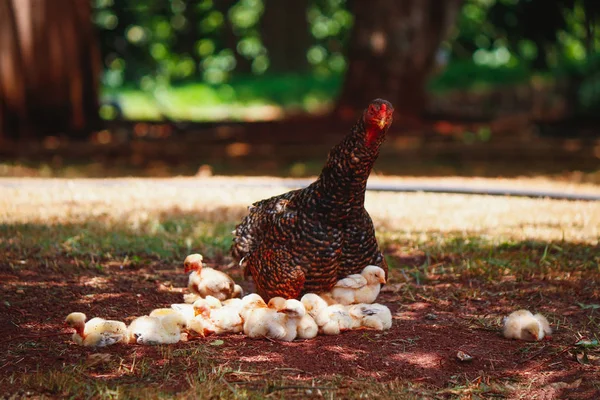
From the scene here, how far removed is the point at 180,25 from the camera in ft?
103


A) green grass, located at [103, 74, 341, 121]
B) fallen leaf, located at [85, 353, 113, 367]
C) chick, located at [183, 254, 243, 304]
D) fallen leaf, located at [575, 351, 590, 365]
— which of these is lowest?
fallen leaf, located at [575, 351, 590, 365]

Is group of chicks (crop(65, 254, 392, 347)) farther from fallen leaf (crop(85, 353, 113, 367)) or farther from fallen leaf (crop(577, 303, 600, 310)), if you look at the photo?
fallen leaf (crop(577, 303, 600, 310))

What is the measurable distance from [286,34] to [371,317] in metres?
21.3

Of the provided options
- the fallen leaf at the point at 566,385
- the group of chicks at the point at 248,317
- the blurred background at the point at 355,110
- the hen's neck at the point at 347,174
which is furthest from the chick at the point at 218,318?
the blurred background at the point at 355,110

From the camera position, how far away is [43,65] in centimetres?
1135

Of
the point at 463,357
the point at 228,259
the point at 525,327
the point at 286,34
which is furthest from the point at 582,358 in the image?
the point at 286,34

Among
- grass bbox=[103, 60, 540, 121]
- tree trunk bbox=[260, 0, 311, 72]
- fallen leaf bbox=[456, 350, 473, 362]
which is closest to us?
fallen leaf bbox=[456, 350, 473, 362]

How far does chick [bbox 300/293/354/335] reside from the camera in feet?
12.9

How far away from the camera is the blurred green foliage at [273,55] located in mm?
16422

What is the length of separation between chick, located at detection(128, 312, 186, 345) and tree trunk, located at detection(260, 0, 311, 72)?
2122 cm

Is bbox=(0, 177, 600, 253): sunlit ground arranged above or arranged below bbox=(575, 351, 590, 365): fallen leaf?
above

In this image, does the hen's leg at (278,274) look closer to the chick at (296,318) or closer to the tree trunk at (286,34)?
the chick at (296,318)

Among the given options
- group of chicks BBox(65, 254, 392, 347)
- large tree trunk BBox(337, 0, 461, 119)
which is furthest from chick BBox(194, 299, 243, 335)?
large tree trunk BBox(337, 0, 461, 119)

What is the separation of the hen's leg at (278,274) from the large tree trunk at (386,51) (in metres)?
8.76
